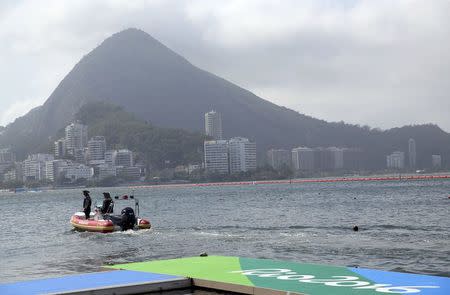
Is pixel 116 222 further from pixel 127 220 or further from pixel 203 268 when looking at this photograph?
pixel 203 268

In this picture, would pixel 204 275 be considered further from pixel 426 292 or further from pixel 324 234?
pixel 324 234

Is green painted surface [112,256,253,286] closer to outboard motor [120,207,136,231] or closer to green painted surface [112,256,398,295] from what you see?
green painted surface [112,256,398,295]

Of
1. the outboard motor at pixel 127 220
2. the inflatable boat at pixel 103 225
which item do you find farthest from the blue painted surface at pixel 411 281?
the inflatable boat at pixel 103 225

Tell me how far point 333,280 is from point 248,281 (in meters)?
1.44

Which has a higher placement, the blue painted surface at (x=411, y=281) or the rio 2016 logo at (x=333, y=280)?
the rio 2016 logo at (x=333, y=280)

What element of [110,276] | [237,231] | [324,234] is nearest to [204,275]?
[110,276]

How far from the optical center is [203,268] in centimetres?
1324

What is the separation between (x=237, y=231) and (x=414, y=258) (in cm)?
1292

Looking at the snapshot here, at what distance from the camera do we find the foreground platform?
10.3 meters

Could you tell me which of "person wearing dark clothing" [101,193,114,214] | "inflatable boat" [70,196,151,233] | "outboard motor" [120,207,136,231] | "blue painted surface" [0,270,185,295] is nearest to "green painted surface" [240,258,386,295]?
"blue painted surface" [0,270,185,295]

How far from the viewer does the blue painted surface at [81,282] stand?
11.5 meters

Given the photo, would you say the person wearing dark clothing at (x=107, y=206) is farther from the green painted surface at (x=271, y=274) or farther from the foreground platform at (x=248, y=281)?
the foreground platform at (x=248, y=281)

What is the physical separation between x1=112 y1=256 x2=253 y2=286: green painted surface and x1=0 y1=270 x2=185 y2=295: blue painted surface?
1.66ft

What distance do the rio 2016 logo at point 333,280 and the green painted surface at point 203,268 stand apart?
1.46 feet
